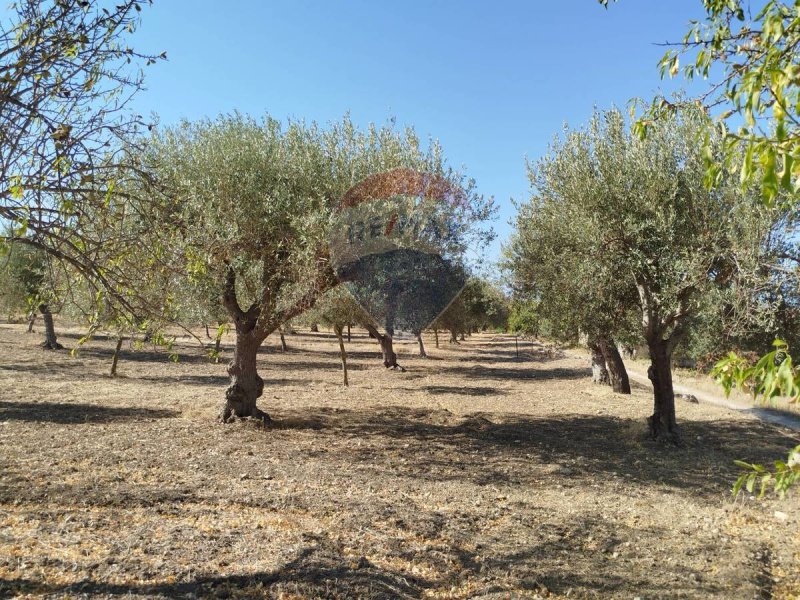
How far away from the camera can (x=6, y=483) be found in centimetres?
798

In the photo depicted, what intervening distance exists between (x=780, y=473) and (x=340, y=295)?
1067 centimetres

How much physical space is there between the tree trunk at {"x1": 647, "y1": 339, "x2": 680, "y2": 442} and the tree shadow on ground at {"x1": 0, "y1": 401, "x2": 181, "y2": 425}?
12373 millimetres

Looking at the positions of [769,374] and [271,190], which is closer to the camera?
[769,374]

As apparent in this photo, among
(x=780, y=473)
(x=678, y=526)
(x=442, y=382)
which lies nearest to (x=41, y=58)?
(x=780, y=473)

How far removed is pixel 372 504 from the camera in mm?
8406

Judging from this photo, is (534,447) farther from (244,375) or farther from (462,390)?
(462,390)

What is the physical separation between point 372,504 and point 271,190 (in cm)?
698

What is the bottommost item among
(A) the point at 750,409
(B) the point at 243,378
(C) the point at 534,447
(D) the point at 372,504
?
(A) the point at 750,409

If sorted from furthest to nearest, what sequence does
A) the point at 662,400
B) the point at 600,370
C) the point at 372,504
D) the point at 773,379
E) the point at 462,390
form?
the point at 600,370 → the point at 462,390 → the point at 662,400 → the point at 372,504 → the point at 773,379

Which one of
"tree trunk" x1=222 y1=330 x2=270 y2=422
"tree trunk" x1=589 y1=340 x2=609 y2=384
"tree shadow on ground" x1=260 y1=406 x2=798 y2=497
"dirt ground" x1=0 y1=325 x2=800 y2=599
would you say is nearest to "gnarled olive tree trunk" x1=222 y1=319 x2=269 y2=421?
"tree trunk" x1=222 y1=330 x2=270 y2=422

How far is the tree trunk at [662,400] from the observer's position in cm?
1420

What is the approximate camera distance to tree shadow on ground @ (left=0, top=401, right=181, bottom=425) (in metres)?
13.5

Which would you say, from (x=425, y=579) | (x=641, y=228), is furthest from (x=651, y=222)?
(x=425, y=579)

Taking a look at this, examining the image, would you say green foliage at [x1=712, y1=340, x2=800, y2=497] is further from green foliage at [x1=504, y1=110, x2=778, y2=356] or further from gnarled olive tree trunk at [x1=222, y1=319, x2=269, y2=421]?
gnarled olive tree trunk at [x1=222, y1=319, x2=269, y2=421]
